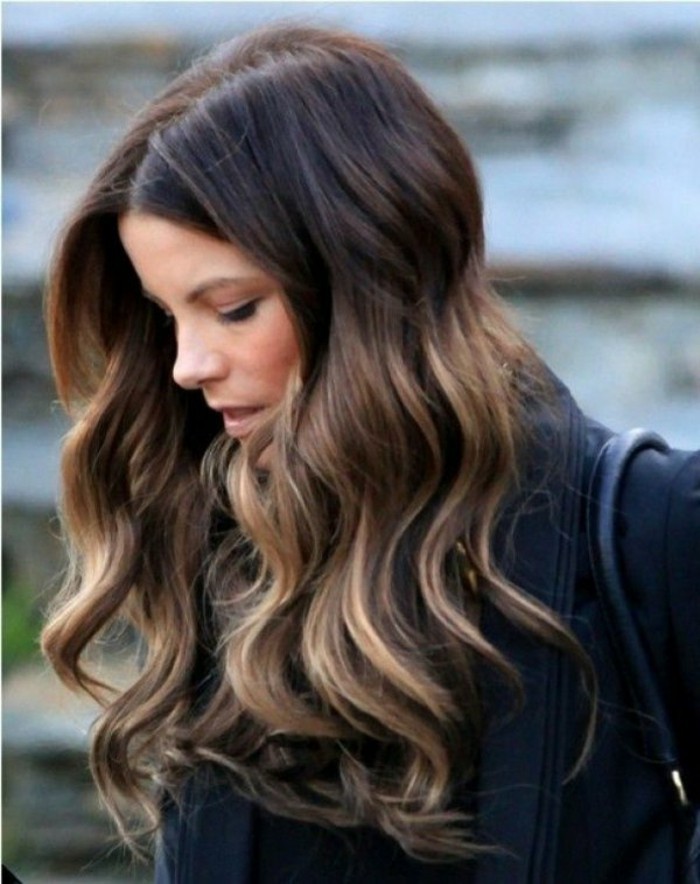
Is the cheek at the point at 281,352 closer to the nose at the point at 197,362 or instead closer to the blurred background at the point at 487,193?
the nose at the point at 197,362

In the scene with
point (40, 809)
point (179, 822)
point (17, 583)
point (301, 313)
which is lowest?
point (40, 809)

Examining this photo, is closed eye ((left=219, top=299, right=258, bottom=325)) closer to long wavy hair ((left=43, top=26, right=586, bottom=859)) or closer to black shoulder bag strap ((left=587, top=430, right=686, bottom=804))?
long wavy hair ((left=43, top=26, right=586, bottom=859))

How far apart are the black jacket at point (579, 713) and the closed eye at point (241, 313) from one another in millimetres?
347

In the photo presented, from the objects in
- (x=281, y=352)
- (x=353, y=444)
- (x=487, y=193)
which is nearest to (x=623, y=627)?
(x=353, y=444)

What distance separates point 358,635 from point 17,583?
119 inches

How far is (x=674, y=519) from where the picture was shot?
2082 millimetres

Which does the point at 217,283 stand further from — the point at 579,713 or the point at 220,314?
the point at 579,713

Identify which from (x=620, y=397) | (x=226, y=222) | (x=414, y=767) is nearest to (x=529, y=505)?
(x=414, y=767)

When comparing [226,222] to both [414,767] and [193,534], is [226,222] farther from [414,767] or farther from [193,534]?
[414,767]

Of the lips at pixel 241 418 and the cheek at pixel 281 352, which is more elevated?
the cheek at pixel 281 352

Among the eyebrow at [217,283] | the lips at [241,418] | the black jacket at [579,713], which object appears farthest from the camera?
the lips at [241,418]

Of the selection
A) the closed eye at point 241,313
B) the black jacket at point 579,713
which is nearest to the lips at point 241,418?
the closed eye at point 241,313

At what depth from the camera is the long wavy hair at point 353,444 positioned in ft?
7.00

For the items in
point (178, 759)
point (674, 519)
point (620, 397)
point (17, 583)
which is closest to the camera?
point (674, 519)
